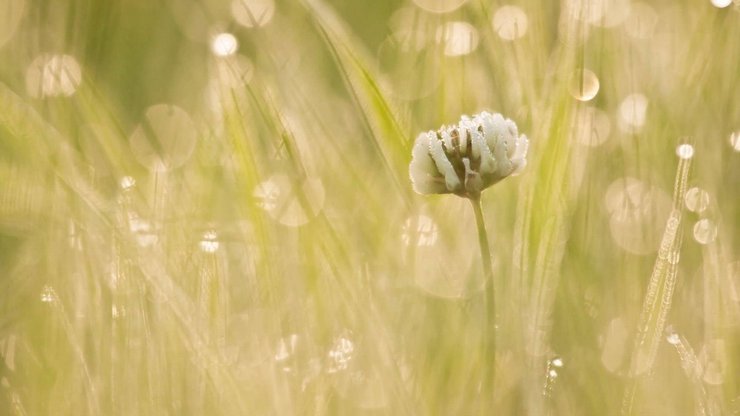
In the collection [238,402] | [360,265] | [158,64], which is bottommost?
[238,402]

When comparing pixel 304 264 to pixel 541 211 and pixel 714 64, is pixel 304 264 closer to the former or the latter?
pixel 541 211

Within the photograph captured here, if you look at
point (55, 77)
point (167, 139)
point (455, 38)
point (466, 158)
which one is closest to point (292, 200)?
point (466, 158)

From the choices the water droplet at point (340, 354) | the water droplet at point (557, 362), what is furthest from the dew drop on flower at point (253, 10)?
the water droplet at point (557, 362)

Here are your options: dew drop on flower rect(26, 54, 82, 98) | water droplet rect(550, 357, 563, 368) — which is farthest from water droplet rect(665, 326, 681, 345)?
dew drop on flower rect(26, 54, 82, 98)

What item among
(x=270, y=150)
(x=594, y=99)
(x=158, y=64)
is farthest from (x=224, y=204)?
(x=158, y=64)

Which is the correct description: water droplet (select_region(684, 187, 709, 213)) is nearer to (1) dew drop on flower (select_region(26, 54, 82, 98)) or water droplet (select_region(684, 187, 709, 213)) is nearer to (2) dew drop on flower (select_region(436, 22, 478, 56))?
(2) dew drop on flower (select_region(436, 22, 478, 56))

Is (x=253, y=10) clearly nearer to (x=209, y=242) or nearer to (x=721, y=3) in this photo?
(x=721, y=3)
